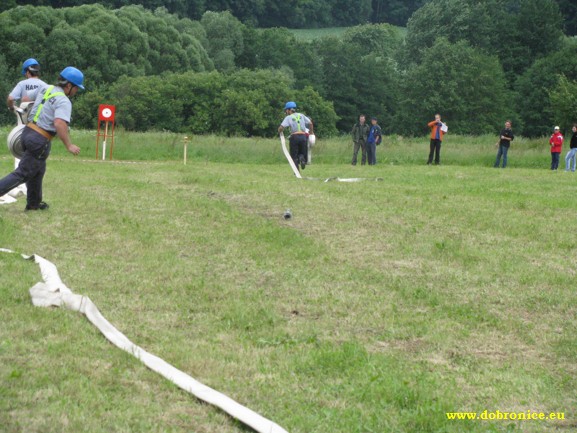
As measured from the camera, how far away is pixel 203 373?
17.3ft

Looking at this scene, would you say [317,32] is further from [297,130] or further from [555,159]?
[297,130]

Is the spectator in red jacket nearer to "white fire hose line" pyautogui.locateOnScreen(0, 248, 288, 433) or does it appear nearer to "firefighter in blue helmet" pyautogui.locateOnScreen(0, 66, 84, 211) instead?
"firefighter in blue helmet" pyautogui.locateOnScreen(0, 66, 84, 211)

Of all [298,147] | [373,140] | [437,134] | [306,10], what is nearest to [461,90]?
[437,134]

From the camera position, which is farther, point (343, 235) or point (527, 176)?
point (527, 176)

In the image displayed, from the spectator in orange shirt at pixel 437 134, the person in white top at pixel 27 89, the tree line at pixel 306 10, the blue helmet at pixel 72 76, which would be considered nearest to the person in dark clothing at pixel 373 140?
the spectator in orange shirt at pixel 437 134

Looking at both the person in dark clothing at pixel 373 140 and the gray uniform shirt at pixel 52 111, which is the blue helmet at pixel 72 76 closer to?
the gray uniform shirt at pixel 52 111

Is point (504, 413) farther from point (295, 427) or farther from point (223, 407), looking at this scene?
point (223, 407)

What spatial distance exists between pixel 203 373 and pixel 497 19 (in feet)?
307

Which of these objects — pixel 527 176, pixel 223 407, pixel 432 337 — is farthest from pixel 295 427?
pixel 527 176

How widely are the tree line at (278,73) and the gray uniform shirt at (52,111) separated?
1784 inches

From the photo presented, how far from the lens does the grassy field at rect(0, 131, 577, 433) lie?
4750 mm

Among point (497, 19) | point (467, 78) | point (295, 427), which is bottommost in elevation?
point (295, 427)

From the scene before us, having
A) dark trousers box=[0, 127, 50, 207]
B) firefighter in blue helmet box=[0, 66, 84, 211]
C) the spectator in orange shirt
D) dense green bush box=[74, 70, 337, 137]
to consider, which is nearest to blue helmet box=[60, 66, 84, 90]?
firefighter in blue helmet box=[0, 66, 84, 211]

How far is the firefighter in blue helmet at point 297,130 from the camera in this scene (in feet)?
63.4
